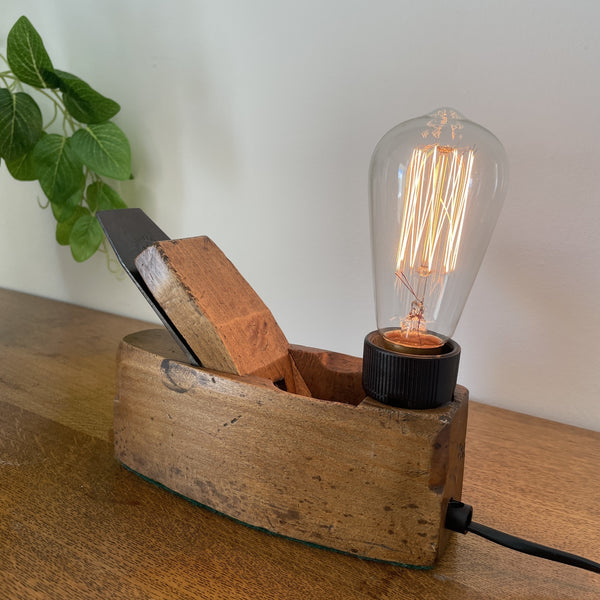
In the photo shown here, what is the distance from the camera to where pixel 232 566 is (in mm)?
490

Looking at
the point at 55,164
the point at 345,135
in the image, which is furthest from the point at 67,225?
the point at 345,135

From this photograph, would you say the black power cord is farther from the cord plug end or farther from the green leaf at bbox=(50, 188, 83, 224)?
the green leaf at bbox=(50, 188, 83, 224)

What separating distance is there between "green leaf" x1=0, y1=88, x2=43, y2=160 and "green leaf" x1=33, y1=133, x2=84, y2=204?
1.0 inches

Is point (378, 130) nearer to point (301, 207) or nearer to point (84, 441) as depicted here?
point (301, 207)

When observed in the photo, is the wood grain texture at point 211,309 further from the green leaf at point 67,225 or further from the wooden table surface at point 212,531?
the green leaf at point 67,225

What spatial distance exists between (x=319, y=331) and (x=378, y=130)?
372 mm

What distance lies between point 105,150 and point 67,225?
259mm

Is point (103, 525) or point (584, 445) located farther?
point (584, 445)

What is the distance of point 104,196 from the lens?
45.1 inches

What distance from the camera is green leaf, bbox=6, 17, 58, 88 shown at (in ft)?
3.18

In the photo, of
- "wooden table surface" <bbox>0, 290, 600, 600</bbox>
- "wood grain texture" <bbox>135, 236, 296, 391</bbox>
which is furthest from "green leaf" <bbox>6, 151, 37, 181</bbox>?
"wood grain texture" <bbox>135, 236, 296, 391</bbox>

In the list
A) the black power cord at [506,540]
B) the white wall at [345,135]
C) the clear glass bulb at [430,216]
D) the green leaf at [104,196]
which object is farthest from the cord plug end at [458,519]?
the green leaf at [104,196]

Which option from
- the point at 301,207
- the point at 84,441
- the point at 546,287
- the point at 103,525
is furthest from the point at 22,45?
the point at 546,287

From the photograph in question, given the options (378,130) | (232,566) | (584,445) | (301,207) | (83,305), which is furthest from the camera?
(83,305)
